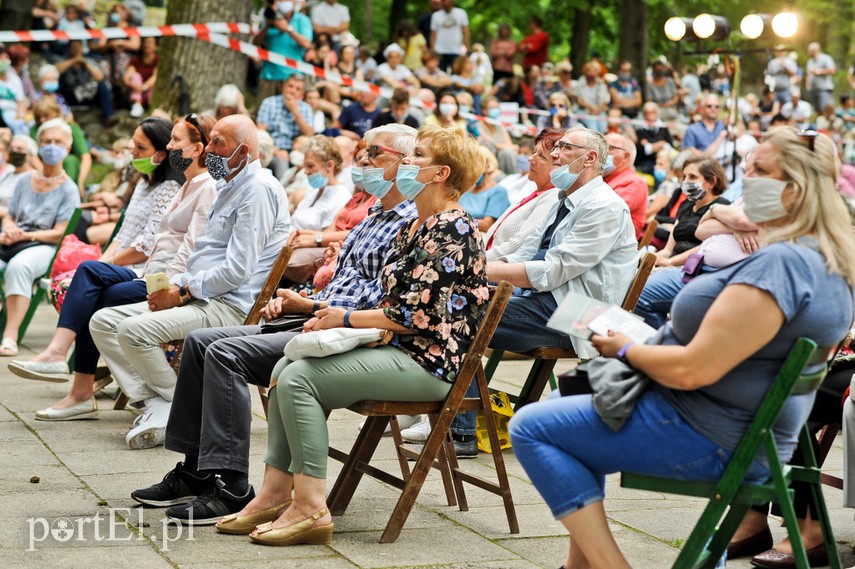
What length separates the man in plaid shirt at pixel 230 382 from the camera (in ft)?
14.9

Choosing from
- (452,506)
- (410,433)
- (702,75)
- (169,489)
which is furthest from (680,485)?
(702,75)

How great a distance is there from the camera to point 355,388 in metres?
4.17

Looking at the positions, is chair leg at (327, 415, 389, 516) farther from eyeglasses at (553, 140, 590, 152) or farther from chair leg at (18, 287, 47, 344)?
chair leg at (18, 287, 47, 344)

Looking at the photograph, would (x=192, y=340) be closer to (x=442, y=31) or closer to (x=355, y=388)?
(x=355, y=388)

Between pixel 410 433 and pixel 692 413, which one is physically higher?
pixel 692 413

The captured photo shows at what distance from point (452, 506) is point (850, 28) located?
28.6 meters

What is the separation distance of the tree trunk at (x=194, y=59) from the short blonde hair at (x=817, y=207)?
491 inches

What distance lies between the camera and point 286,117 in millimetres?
13641

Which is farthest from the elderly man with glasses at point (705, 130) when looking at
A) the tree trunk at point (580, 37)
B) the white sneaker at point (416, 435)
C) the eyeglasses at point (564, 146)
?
the white sneaker at point (416, 435)

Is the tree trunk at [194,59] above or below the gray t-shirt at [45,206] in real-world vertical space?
above

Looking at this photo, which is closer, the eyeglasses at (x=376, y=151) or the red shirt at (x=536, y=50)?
the eyeglasses at (x=376, y=151)

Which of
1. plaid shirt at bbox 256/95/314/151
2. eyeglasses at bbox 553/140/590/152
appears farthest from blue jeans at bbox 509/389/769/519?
plaid shirt at bbox 256/95/314/151

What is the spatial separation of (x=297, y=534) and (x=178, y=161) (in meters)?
2.90

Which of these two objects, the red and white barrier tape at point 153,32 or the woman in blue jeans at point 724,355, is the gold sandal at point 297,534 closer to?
the woman in blue jeans at point 724,355
